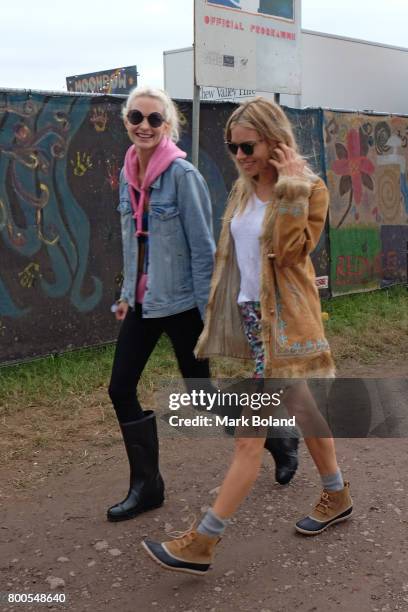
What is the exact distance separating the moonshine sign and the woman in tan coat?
16207 millimetres

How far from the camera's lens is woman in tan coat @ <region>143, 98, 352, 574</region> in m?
3.09

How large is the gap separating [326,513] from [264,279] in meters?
A: 1.13

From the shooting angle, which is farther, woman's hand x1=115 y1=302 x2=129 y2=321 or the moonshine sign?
the moonshine sign

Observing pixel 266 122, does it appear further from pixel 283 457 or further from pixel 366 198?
pixel 366 198

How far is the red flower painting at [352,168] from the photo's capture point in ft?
27.7

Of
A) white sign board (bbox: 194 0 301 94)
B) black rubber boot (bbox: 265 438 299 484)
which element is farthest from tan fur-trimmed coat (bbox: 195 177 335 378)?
white sign board (bbox: 194 0 301 94)

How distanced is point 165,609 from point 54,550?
2.26ft

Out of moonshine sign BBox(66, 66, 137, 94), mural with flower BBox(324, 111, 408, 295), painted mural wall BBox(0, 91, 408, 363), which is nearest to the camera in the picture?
painted mural wall BBox(0, 91, 408, 363)

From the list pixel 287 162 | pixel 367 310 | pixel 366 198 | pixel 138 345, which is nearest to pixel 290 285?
pixel 287 162

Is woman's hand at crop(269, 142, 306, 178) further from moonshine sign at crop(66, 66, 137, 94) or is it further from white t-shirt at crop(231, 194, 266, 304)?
moonshine sign at crop(66, 66, 137, 94)

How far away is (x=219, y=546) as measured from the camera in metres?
3.44

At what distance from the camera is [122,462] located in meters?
4.44

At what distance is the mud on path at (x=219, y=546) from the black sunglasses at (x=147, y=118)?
179 centimetres

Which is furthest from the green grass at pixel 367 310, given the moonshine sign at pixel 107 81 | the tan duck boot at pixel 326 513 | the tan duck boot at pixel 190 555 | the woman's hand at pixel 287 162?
the moonshine sign at pixel 107 81
